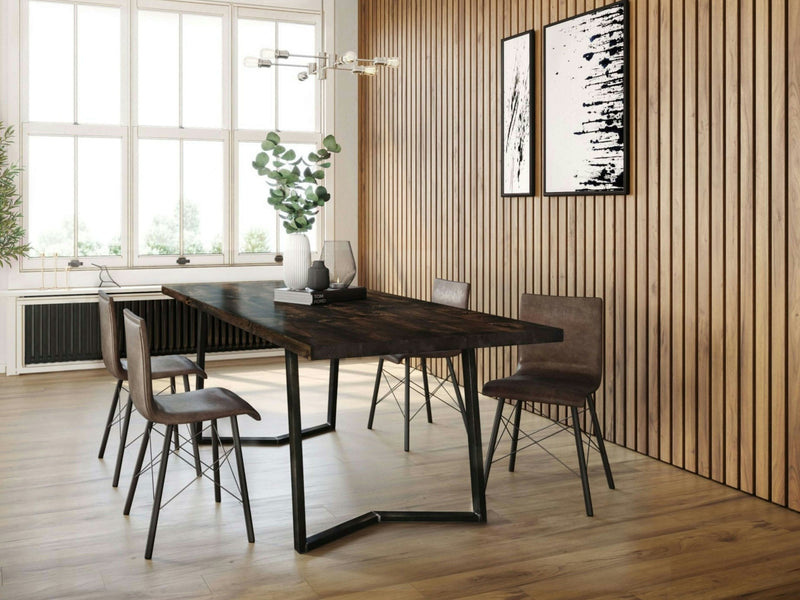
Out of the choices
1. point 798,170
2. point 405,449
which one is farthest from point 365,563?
point 798,170

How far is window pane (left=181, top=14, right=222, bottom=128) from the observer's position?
26.4 ft

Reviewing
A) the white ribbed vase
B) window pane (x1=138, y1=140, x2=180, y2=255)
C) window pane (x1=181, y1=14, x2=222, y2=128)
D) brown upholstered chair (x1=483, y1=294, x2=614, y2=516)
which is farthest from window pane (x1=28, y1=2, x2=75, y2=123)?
brown upholstered chair (x1=483, y1=294, x2=614, y2=516)

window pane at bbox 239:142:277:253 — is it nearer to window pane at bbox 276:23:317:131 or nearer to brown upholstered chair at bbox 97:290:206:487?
window pane at bbox 276:23:317:131

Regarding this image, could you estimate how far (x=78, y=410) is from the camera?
5.99m

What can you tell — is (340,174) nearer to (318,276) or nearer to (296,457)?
(318,276)

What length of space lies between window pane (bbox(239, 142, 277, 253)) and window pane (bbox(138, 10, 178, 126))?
0.76 meters

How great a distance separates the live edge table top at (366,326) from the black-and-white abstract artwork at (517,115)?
5.37ft

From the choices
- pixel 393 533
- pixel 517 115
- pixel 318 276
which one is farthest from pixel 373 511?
pixel 517 115

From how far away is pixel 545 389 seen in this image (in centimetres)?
407

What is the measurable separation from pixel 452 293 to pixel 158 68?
4205 mm

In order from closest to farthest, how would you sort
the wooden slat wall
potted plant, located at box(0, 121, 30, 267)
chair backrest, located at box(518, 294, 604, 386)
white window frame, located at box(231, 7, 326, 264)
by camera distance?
the wooden slat wall < chair backrest, located at box(518, 294, 604, 386) < potted plant, located at box(0, 121, 30, 267) < white window frame, located at box(231, 7, 326, 264)

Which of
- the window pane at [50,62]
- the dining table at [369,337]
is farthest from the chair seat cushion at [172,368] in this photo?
the window pane at [50,62]

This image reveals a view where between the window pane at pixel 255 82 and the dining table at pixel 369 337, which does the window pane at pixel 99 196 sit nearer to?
the window pane at pixel 255 82

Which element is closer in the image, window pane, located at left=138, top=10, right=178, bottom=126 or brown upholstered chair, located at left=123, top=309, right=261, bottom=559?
brown upholstered chair, located at left=123, top=309, right=261, bottom=559
